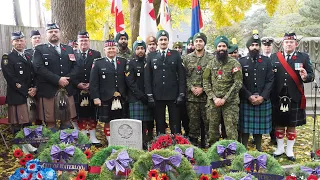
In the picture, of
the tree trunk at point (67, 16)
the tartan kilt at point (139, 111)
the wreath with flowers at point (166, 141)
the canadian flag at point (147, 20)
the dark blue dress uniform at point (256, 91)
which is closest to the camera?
the wreath with flowers at point (166, 141)

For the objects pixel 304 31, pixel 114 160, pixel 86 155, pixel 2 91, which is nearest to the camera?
pixel 114 160

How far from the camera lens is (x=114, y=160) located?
382 centimetres

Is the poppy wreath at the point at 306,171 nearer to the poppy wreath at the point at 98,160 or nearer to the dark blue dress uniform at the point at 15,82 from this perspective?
the poppy wreath at the point at 98,160

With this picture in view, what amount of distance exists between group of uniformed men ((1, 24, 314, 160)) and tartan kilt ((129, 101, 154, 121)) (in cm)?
2

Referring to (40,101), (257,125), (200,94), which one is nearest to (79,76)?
(40,101)

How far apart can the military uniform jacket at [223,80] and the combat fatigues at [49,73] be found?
2.22 m

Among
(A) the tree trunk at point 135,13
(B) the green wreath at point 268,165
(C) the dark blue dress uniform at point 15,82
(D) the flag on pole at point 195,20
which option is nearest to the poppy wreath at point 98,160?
(B) the green wreath at point 268,165

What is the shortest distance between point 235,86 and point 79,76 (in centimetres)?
270

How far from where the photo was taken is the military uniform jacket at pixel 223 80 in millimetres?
5289

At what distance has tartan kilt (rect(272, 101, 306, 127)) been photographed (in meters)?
5.43

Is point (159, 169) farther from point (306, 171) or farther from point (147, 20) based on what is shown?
point (147, 20)

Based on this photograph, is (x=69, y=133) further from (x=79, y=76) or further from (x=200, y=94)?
(x=200, y=94)

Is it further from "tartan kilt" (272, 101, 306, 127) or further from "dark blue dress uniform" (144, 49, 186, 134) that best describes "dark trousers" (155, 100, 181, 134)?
"tartan kilt" (272, 101, 306, 127)

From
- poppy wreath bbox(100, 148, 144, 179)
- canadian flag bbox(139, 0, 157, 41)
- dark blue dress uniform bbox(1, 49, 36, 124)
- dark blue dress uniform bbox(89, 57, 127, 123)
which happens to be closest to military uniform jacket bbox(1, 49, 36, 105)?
dark blue dress uniform bbox(1, 49, 36, 124)
